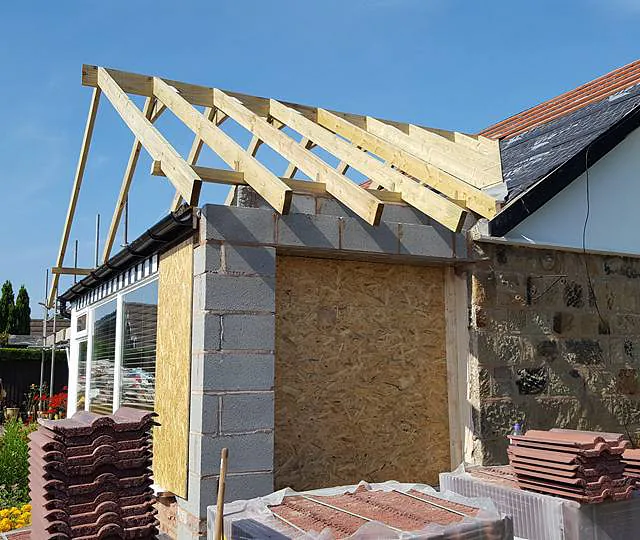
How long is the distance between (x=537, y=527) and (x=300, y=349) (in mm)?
2536

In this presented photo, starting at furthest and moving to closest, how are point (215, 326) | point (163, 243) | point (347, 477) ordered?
point (163, 243) → point (347, 477) → point (215, 326)

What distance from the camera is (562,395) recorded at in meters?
6.78

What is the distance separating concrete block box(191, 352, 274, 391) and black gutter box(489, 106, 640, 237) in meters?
2.65

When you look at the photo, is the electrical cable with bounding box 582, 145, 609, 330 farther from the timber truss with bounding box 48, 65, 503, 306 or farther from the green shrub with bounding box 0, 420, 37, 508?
the green shrub with bounding box 0, 420, 37, 508

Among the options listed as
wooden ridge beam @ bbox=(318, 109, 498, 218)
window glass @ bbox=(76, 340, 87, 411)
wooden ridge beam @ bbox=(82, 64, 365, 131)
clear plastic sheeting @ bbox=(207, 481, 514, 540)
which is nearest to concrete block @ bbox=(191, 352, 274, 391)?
clear plastic sheeting @ bbox=(207, 481, 514, 540)

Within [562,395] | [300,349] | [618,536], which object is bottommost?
[618,536]

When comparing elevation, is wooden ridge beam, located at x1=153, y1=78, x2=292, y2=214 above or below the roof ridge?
below

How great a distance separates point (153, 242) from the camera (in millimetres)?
6625

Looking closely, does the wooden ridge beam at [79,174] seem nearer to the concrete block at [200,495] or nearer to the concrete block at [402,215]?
the concrete block at [402,215]

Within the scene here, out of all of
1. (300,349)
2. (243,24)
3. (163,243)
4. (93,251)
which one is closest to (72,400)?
(93,251)

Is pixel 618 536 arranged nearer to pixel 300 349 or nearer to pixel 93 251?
pixel 300 349

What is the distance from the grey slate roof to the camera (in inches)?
277

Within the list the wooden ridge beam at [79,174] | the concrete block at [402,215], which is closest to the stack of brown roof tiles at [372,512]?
the concrete block at [402,215]

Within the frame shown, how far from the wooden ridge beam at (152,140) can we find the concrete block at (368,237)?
1575mm
